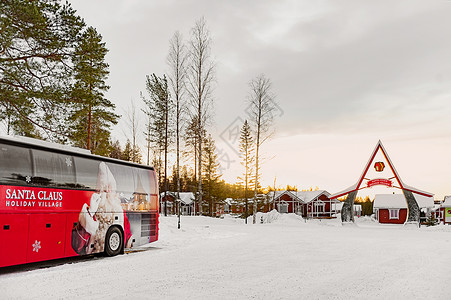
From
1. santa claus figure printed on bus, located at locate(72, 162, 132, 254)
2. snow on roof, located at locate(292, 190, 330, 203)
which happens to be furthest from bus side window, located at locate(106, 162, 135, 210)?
snow on roof, located at locate(292, 190, 330, 203)

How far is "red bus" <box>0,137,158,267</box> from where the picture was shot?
32.5 ft

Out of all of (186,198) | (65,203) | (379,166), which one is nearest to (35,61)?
(65,203)

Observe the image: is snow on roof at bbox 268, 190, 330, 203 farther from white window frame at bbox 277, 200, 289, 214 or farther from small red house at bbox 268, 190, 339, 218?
white window frame at bbox 277, 200, 289, 214

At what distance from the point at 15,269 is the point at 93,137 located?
25.7m

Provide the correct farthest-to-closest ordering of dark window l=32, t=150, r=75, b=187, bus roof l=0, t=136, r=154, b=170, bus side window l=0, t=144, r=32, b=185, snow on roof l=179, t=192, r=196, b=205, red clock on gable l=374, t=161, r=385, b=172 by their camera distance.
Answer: snow on roof l=179, t=192, r=196, b=205, red clock on gable l=374, t=161, r=385, b=172, dark window l=32, t=150, r=75, b=187, bus roof l=0, t=136, r=154, b=170, bus side window l=0, t=144, r=32, b=185

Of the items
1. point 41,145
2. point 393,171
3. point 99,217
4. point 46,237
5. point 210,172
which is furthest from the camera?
point 210,172

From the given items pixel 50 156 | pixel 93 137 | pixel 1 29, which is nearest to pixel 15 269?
pixel 50 156

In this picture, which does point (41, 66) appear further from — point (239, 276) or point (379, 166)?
point (379, 166)

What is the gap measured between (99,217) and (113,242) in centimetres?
129

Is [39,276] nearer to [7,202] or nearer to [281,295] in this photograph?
Answer: [7,202]

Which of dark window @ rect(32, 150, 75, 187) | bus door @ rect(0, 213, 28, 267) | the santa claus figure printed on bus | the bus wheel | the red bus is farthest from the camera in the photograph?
the bus wheel

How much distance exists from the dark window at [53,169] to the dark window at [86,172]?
0.24 metres

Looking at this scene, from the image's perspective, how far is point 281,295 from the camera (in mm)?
7344

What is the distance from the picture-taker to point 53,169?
11.3 m
